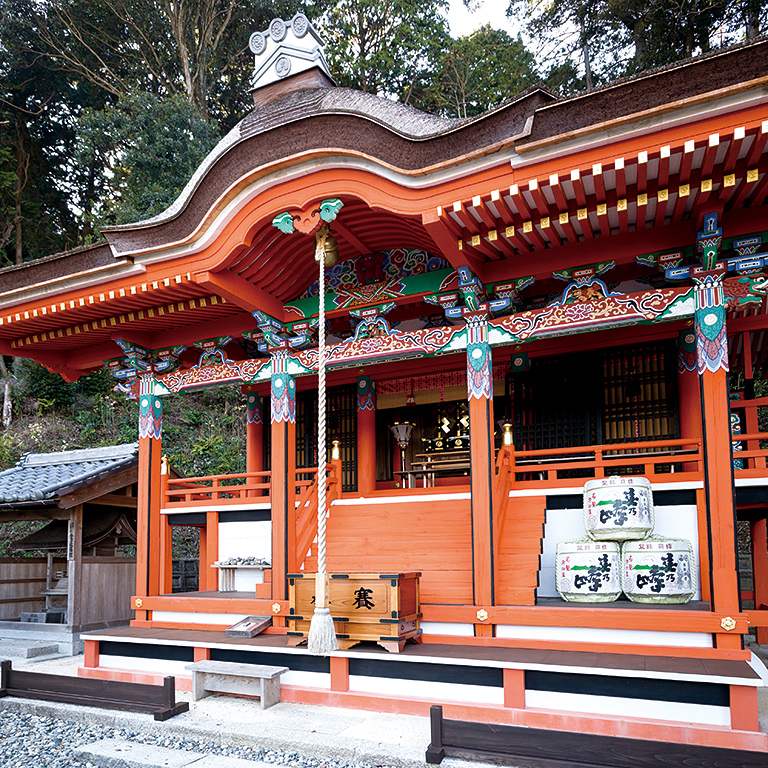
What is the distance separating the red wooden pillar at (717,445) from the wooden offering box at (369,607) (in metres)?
2.25

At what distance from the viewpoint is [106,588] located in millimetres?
8906

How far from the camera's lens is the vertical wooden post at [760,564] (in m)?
7.86

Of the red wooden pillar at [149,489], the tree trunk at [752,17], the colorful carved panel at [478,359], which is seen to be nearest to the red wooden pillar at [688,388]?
the colorful carved panel at [478,359]

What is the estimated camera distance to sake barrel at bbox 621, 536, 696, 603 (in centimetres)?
493

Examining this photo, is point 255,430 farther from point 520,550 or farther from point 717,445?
point 717,445

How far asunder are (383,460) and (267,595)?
10.8ft

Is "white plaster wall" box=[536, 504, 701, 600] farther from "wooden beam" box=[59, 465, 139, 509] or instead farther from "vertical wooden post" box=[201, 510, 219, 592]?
"wooden beam" box=[59, 465, 139, 509]

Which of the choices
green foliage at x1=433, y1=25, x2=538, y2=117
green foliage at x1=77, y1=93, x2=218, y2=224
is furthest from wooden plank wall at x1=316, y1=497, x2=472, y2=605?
green foliage at x1=433, y1=25, x2=538, y2=117

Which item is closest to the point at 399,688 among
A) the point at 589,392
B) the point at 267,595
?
the point at 267,595

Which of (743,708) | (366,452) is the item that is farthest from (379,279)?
(743,708)

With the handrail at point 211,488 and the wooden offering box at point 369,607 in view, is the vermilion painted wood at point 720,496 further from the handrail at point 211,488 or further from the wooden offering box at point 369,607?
the handrail at point 211,488

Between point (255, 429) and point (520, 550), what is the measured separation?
16.1ft

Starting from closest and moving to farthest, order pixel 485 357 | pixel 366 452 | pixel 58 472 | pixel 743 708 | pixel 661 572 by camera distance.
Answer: pixel 743 708, pixel 661 572, pixel 485 357, pixel 366 452, pixel 58 472

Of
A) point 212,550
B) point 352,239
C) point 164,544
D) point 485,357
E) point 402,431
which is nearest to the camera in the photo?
point 485,357
